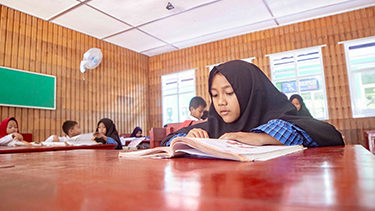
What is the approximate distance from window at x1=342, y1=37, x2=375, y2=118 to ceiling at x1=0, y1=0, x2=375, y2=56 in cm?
94

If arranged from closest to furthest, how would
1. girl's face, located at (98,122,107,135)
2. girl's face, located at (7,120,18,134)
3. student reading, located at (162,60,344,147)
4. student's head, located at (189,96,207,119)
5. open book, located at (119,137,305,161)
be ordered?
open book, located at (119,137,305,161), student reading, located at (162,60,344,147), girl's face, located at (7,120,18,134), student's head, located at (189,96,207,119), girl's face, located at (98,122,107,135)

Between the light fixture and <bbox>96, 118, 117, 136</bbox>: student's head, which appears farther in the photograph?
the light fixture

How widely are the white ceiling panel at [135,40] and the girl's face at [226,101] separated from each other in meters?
5.52

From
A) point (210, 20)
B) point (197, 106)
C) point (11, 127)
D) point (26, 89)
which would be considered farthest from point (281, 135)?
point (26, 89)

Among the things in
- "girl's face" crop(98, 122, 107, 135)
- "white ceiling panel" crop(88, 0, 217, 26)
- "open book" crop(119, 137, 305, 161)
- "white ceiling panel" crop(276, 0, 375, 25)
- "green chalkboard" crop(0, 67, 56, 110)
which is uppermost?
"white ceiling panel" crop(88, 0, 217, 26)

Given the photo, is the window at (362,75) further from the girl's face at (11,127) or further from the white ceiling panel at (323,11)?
the girl's face at (11,127)

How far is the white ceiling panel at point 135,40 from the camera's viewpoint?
22.6 ft

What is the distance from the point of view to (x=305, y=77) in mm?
6258

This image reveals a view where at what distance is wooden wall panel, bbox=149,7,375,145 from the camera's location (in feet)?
19.0

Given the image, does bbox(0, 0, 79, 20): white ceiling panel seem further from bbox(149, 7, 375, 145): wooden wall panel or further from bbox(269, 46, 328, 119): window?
bbox(269, 46, 328, 119): window

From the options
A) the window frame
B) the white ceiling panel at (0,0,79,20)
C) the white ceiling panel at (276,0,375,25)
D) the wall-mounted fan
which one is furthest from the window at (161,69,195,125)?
the window frame

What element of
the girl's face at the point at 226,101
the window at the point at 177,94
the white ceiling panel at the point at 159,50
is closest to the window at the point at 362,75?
the window at the point at 177,94

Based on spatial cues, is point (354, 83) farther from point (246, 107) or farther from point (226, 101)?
point (226, 101)

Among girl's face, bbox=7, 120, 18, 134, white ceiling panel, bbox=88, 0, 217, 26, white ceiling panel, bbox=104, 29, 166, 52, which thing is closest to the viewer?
→ girl's face, bbox=7, 120, 18, 134
